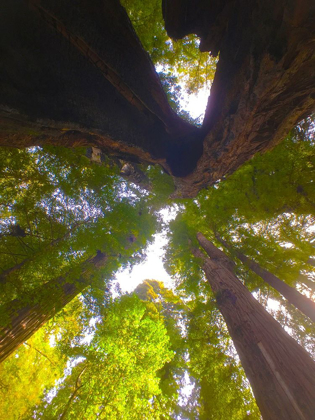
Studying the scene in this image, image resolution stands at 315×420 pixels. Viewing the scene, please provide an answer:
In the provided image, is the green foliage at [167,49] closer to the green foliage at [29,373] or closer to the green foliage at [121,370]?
the green foliage at [121,370]

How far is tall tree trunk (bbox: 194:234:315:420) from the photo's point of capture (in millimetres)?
1963

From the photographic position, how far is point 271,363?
7.98ft

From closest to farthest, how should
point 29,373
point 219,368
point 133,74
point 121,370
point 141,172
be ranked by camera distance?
1. point 133,74
2. point 219,368
3. point 121,370
4. point 141,172
5. point 29,373

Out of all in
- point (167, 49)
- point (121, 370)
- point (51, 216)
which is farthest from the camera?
point (167, 49)

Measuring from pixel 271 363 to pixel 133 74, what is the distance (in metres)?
5.63

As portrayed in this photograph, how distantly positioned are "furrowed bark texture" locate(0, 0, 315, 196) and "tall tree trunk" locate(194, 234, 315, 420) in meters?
3.40

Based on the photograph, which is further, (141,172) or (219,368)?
(141,172)

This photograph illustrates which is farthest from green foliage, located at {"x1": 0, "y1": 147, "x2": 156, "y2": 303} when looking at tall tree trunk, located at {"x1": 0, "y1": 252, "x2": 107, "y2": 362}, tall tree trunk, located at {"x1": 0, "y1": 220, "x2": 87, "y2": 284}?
tall tree trunk, located at {"x1": 0, "y1": 252, "x2": 107, "y2": 362}

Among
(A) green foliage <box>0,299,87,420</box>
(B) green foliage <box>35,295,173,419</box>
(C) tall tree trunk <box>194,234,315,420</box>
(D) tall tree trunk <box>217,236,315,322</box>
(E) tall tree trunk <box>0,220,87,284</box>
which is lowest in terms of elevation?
(C) tall tree trunk <box>194,234,315,420</box>

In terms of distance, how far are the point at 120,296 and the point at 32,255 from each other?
3.35m

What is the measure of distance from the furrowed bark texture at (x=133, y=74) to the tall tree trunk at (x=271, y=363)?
340 centimetres

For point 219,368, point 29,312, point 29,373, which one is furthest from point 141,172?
point 29,373

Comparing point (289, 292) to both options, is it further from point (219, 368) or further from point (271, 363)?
point (271, 363)

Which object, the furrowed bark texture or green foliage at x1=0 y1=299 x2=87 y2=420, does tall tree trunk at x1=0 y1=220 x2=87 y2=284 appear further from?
green foliage at x1=0 y1=299 x2=87 y2=420
